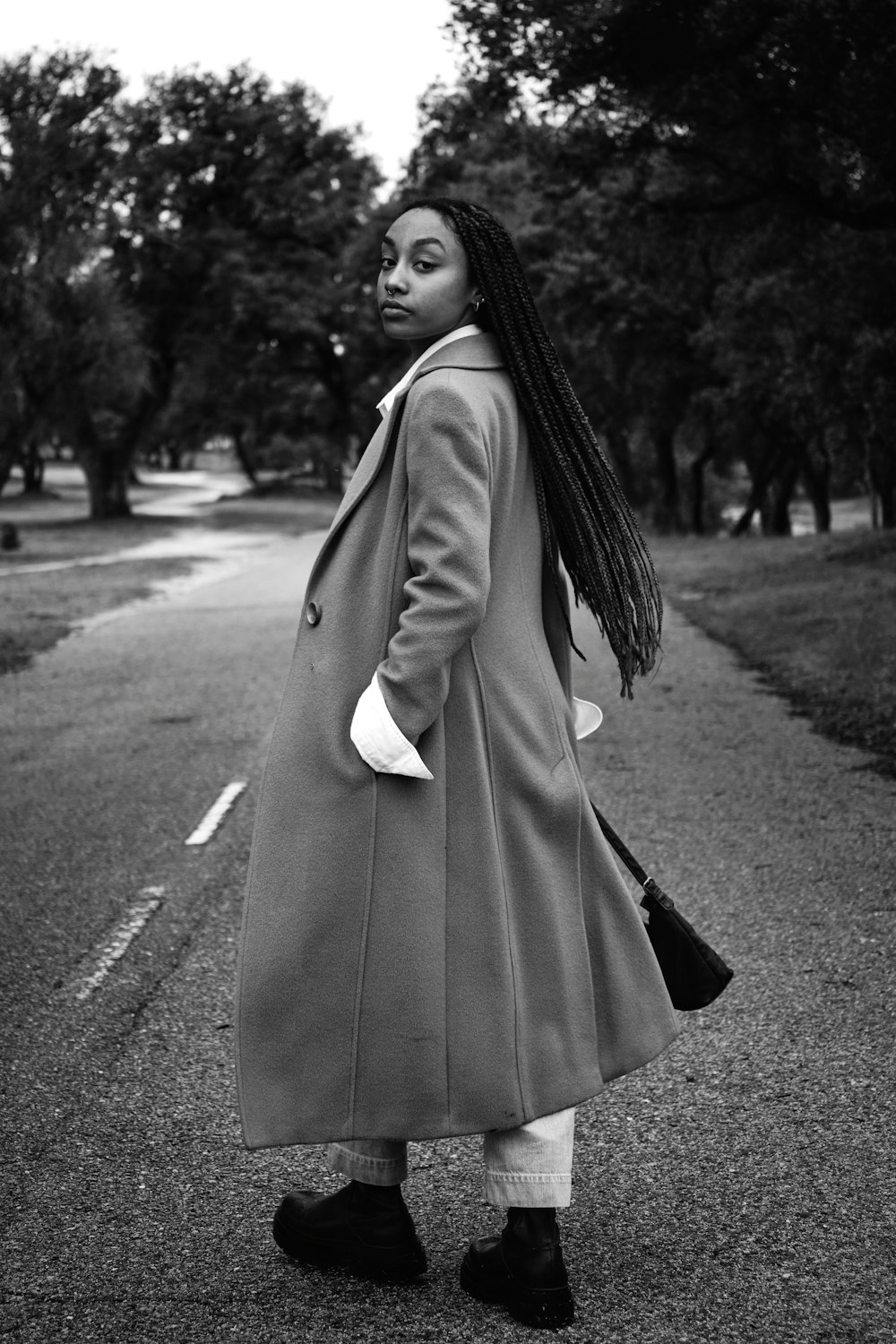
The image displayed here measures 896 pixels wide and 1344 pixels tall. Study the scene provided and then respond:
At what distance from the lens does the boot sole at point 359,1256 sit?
277 centimetres

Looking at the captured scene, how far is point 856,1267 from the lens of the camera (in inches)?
109

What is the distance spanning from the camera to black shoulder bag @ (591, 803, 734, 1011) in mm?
2855

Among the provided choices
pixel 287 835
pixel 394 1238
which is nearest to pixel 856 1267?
pixel 394 1238

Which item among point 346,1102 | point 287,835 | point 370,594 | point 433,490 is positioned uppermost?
point 433,490

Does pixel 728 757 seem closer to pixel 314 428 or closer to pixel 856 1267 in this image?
pixel 856 1267

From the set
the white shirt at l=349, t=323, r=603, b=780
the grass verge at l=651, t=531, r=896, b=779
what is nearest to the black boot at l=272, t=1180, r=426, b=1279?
the white shirt at l=349, t=323, r=603, b=780

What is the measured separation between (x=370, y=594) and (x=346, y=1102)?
90 cm

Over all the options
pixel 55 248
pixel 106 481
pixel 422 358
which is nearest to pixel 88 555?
pixel 55 248

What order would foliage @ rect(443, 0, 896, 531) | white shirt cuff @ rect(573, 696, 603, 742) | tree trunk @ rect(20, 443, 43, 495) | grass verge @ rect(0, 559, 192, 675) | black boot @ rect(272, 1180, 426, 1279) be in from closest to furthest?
black boot @ rect(272, 1180, 426, 1279) < white shirt cuff @ rect(573, 696, 603, 742) < foliage @ rect(443, 0, 896, 531) < grass verge @ rect(0, 559, 192, 675) < tree trunk @ rect(20, 443, 43, 495)

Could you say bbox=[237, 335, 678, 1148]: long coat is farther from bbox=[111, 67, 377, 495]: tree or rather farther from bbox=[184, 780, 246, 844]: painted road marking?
bbox=[111, 67, 377, 495]: tree

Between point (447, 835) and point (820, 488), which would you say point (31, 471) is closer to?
point (820, 488)

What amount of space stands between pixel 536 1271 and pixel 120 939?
282 centimetres

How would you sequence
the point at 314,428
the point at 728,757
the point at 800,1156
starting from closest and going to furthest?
the point at 800,1156 → the point at 728,757 → the point at 314,428

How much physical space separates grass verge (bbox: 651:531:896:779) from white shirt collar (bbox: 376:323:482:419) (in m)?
5.47
